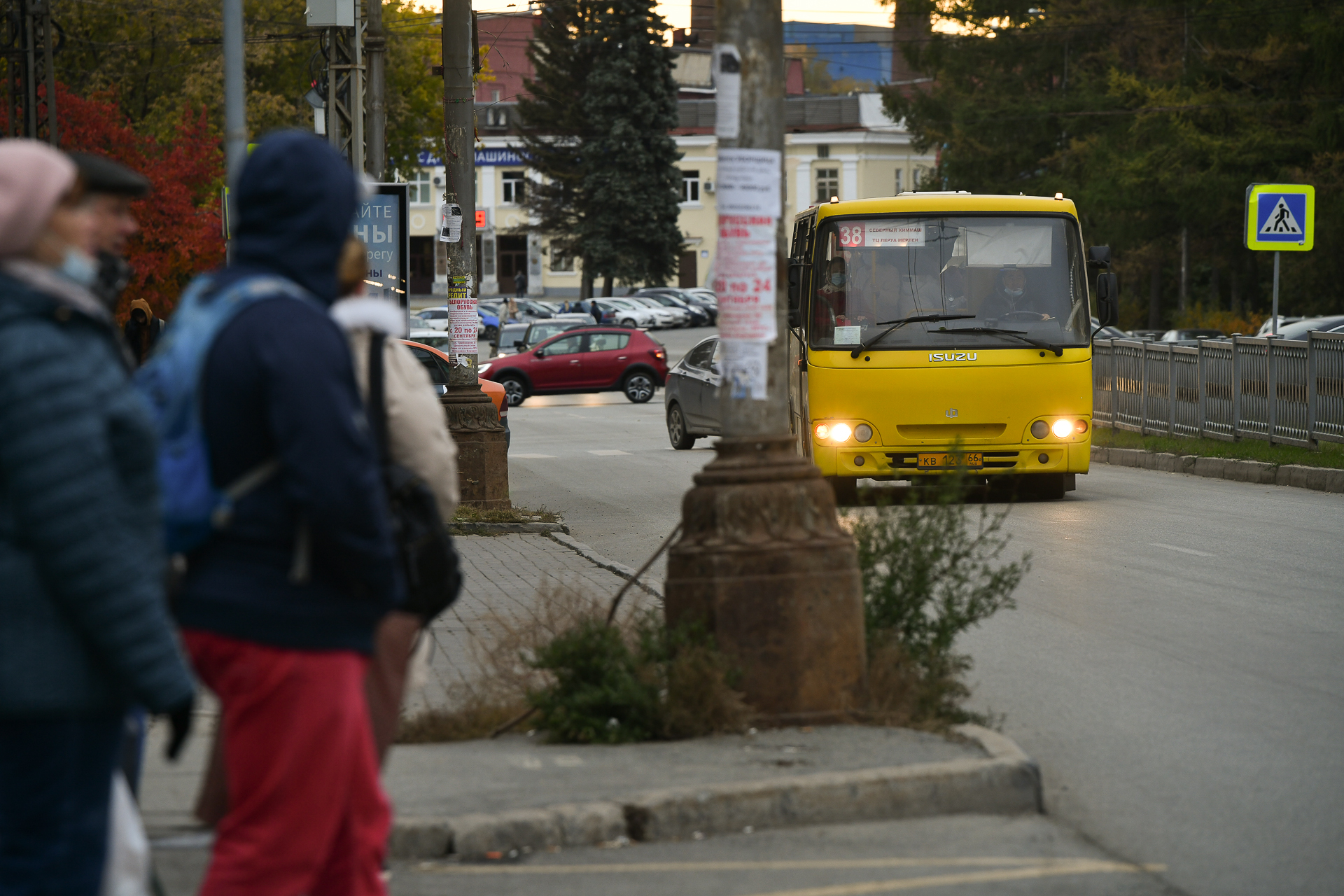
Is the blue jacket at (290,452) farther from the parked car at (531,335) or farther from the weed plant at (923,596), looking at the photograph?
the parked car at (531,335)

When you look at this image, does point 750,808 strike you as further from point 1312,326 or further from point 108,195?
point 1312,326

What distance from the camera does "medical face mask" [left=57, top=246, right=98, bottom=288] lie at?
3064mm

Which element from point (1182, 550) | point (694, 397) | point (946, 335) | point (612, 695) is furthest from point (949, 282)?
point (612, 695)

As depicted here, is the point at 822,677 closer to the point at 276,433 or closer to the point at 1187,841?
the point at 1187,841

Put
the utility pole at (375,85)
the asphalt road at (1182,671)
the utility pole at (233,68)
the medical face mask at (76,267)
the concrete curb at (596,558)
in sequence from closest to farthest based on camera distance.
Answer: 1. the medical face mask at (76,267)
2. the asphalt road at (1182,671)
3. the concrete curb at (596,558)
4. the utility pole at (233,68)
5. the utility pole at (375,85)

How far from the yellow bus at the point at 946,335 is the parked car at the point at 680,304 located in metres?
62.3

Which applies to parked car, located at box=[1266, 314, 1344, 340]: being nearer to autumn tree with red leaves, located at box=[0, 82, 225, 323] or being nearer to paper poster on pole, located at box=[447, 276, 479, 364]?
autumn tree with red leaves, located at box=[0, 82, 225, 323]

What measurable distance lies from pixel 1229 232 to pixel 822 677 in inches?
1760

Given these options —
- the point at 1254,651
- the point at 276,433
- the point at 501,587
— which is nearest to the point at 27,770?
the point at 276,433

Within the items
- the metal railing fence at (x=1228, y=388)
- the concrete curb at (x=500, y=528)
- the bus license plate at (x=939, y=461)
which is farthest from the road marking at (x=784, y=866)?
the metal railing fence at (x=1228, y=388)

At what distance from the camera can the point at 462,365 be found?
15.0 metres

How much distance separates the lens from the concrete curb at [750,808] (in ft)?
16.4

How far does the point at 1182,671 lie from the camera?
310 inches

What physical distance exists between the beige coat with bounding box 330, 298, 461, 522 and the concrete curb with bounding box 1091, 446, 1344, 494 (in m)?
14.8
